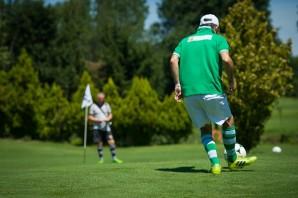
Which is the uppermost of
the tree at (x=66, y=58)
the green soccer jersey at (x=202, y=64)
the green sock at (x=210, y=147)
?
the tree at (x=66, y=58)

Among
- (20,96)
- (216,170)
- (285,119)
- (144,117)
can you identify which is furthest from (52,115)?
(216,170)

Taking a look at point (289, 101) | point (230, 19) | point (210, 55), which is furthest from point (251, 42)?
point (289, 101)

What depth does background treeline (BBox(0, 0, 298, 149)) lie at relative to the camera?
3180cm

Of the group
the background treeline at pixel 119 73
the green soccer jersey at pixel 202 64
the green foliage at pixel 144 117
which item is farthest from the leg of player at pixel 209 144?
the green foliage at pixel 144 117

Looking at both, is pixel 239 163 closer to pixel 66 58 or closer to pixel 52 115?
pixel 52 115

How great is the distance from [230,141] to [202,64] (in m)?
1.39

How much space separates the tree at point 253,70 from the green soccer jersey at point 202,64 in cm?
2061

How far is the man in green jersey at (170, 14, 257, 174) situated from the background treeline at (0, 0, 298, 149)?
20.9 m

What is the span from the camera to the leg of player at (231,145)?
32.1 feet

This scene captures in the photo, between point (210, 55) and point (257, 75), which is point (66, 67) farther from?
point (210, 55)

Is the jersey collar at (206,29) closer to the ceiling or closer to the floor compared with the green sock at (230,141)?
closer to the ceiling

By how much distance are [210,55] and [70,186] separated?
2978 mm

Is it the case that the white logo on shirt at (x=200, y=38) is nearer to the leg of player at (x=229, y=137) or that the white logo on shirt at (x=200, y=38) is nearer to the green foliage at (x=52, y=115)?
the leg of player at (x=229, y=137)

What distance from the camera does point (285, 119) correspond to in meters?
68.4
